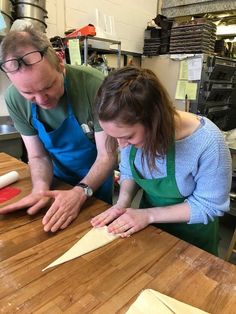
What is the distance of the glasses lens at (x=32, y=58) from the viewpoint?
0.83 metres

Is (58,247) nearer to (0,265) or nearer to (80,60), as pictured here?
(0,265)

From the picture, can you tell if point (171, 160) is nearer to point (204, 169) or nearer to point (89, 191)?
point (204, 169)

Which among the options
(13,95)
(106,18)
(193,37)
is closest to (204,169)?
(13,95)

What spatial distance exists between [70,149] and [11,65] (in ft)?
1.46

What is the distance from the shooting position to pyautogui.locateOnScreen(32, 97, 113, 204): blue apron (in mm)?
1102

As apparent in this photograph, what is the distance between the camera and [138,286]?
0.59m

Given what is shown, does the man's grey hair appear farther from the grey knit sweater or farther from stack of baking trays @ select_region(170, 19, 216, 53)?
stack of baking trays @ select_region(170, 19, 216, 53)

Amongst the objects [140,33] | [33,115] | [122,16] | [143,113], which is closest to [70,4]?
[122,16]

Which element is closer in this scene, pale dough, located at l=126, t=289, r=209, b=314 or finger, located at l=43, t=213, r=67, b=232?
pale dough, located at l=126, t=289, r=209, b=314

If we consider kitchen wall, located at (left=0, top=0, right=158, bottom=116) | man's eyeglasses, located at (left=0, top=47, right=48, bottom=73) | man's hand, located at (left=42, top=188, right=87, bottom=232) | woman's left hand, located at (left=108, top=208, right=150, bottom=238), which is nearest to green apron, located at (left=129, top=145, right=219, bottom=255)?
woman's left hand, located at (left=108, top=208, right=150, bottom=238)

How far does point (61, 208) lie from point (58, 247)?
17 centimetres

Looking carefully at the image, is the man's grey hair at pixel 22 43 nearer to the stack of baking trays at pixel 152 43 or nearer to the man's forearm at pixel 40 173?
the man's forearm at pixel 40 173

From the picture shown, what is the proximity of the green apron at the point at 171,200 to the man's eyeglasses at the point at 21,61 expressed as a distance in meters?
0.43

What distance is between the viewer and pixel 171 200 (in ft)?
3.08
